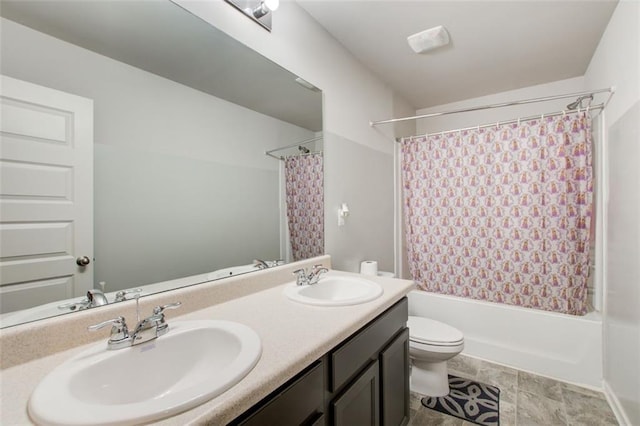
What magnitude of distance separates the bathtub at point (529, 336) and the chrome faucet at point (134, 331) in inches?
88.2

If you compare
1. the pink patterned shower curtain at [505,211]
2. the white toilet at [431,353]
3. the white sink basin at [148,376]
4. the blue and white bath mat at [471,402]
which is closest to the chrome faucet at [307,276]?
the white sink basin at [148,376]

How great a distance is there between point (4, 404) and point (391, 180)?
8.92 ft

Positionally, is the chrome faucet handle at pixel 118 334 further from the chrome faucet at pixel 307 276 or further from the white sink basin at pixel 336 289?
the chrome faucet at pixel 307 276

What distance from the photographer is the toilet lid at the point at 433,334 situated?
1.75 metres

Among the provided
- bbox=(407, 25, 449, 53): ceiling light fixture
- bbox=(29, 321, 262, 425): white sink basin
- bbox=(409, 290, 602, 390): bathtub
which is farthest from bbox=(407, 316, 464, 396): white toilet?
bbox=(407, 25, 449, 53): ceiling light fixture

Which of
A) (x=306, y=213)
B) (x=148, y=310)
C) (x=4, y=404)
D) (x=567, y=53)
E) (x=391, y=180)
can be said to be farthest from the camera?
(x=391, y=180)

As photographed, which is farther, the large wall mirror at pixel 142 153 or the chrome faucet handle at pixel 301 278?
the chrome faucet handle at pixel 301 278

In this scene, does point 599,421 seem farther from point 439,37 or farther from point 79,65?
point 79,65

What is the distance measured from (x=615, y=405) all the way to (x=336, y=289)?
5.87 ft

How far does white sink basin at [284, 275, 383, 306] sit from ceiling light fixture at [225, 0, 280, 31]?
135cm

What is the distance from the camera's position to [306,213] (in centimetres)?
179

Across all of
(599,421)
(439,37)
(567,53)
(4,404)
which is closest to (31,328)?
(4,404)

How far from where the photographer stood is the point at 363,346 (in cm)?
108

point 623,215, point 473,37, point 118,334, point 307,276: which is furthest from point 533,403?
point 473,37
